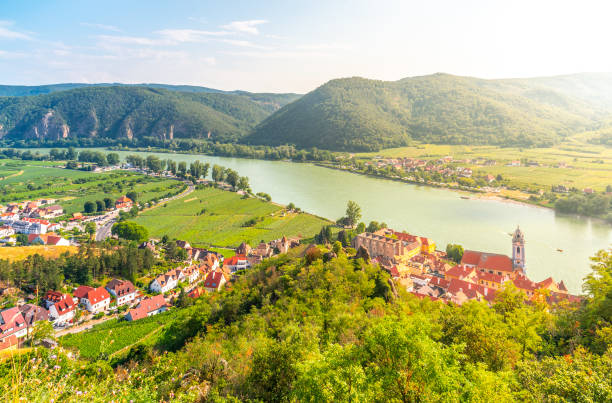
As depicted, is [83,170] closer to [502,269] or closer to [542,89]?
[502,269]

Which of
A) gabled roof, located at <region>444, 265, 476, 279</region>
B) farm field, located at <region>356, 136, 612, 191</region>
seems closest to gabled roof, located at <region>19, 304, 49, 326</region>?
gabled roof, located at <region>444, 265, 476, 279</region>

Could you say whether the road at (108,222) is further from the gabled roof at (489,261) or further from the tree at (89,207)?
the gabled roof at (489,261)

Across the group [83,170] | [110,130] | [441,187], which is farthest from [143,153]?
[441,187]

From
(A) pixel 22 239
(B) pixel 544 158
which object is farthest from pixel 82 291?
(B) pixel 544 158

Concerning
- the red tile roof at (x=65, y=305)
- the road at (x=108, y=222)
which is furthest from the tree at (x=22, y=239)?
the red tile roof at (x=65, y=305)

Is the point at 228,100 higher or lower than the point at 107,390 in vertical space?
higher
